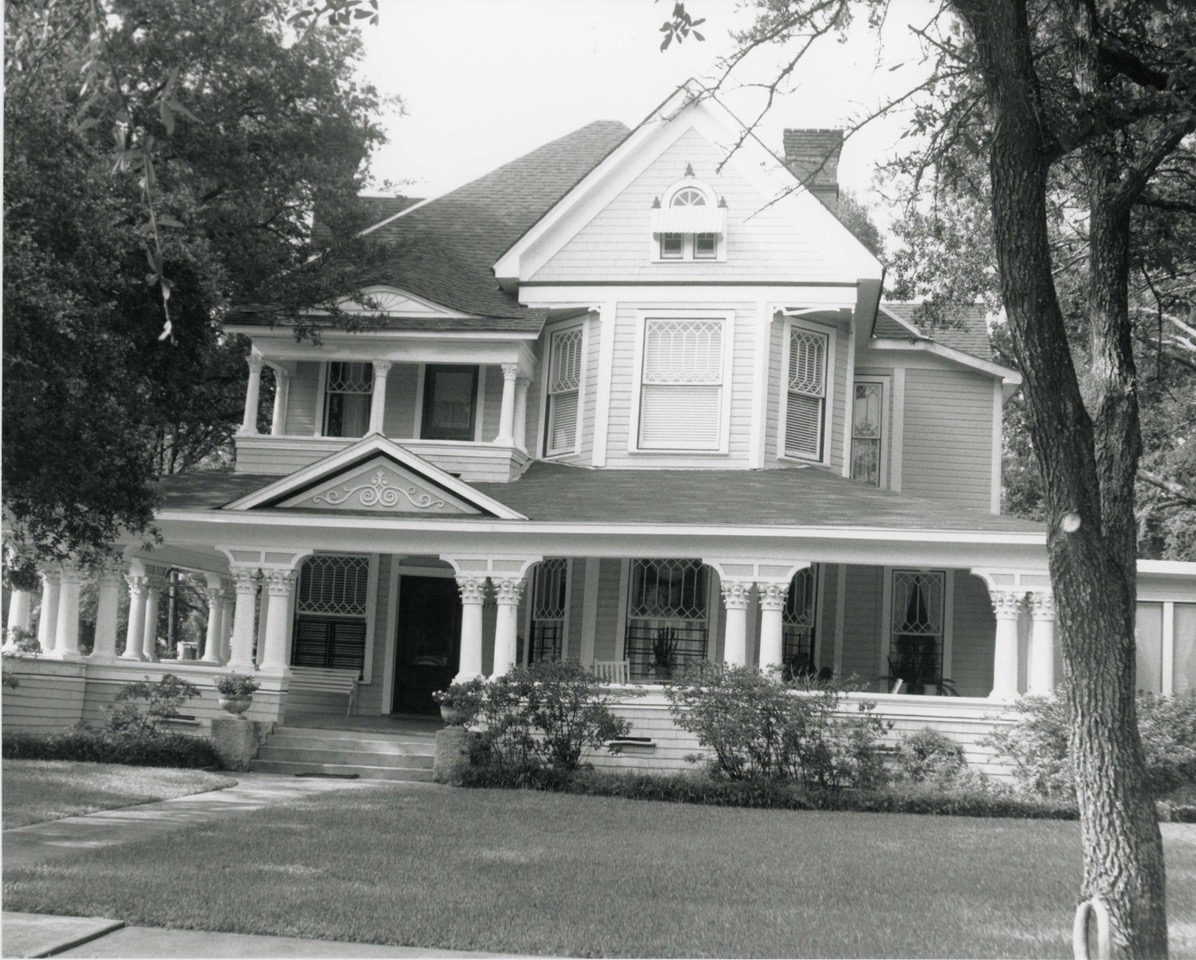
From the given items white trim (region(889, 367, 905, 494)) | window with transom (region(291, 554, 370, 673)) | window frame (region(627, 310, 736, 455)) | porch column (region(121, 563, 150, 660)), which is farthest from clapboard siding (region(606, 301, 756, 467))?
porch column (region(121, 563, 150, 660))

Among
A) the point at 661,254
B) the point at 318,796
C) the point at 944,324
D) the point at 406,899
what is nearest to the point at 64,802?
the point at 318,796

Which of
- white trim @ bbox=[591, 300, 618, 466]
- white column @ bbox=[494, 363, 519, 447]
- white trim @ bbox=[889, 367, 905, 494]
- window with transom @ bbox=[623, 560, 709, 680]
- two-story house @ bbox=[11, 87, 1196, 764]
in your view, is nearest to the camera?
two-story house @ bbox=[11, 87, 1196, 764]

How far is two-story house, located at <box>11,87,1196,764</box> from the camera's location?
17875 millimetres

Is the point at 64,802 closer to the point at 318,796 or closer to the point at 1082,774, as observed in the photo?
the point at 318,796

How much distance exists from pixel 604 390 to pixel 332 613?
205 inches

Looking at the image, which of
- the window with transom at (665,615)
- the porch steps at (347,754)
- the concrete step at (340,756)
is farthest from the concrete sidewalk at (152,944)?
the window with transom at (665,615)

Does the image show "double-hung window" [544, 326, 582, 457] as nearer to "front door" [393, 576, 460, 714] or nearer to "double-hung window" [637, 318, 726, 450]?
"double-hung window" [637, 318, 726, 450]

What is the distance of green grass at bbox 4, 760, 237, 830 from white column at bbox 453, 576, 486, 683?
10.7 ft

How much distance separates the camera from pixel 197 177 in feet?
69.7

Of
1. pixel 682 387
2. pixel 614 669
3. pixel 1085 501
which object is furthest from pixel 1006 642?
pixel 1085 501

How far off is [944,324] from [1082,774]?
14.4m

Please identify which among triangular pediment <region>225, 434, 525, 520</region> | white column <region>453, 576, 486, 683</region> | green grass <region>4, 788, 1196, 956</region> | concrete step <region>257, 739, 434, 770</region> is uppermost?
triangular pediment <region>225, 434, 525, 520</region>

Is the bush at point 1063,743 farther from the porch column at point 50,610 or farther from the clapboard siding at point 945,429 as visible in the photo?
the porch column at point 50,610

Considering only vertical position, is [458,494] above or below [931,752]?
above
